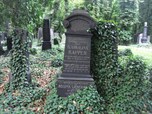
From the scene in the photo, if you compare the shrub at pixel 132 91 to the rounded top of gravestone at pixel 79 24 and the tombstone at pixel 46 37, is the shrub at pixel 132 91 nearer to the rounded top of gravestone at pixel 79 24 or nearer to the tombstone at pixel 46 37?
the rounded top of gravestone at pixel 79 24

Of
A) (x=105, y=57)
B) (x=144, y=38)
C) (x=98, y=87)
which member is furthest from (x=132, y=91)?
(x=144, y=38)

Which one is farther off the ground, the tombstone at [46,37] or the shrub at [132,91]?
the tombstone at [46,37]

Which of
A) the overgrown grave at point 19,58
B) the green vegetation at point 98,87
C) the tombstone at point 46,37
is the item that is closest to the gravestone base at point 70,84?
the green vegetation at point 98,87

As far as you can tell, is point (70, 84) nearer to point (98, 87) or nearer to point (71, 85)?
point (71, 85)

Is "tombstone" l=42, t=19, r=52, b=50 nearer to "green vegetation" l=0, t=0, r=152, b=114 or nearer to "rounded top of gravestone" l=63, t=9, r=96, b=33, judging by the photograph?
"green vegetation" l=0, t=0, r=152, b=114

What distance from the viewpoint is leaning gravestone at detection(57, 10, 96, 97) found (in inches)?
235

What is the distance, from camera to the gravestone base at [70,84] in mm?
5980

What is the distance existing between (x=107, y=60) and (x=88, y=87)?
3.05 feet

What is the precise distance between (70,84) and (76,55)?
0.73 meters

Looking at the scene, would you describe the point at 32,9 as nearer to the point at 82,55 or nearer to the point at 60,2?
the point at 82,55

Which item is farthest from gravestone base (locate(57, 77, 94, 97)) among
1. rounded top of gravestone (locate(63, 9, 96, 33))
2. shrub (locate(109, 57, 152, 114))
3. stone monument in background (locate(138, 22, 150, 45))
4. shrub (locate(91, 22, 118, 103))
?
stone monument in background (locate(138, 22, 150, 45))

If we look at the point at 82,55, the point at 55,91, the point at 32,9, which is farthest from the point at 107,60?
the point at 32,9

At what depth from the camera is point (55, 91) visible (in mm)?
6023

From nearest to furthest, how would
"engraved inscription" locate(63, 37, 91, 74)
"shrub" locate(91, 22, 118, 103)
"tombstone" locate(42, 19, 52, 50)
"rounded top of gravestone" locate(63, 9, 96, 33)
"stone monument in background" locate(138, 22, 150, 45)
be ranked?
"rounded top of gravestone" locate(63, 9, 96, 33)
"engraved inscription" locate(63, 37, 91, 74)
"shrub" locate(91, 22, 118, 103)
"tombstone" locate(42, 19, 52, 50)
"stone monument in background" locate(138, 22, 150, 45)
